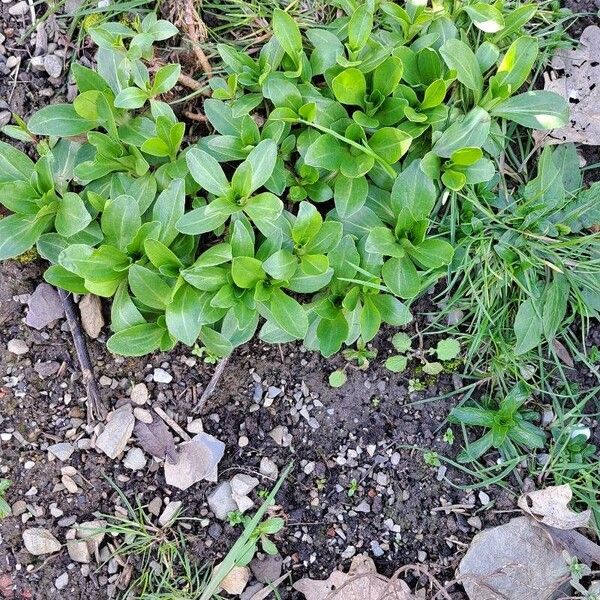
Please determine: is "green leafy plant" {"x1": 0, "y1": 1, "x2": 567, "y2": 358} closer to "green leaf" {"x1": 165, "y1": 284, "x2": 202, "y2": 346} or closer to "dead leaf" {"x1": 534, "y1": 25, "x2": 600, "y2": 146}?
"green leaf" {"x1": 165, "y1": 284, "x2": 202, "y2": 346}

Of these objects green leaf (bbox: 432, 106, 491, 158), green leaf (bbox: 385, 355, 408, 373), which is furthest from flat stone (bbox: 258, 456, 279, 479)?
green leaf (bbox: 432, 106, 491, 158)

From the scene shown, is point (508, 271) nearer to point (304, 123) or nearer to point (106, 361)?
point (304, 123)

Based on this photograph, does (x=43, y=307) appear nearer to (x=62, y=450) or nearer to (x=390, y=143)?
(x=62, y=450)

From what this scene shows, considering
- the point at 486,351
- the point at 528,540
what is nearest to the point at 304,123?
the point at 486,351

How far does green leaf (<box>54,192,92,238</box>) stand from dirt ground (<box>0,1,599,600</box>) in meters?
0.29

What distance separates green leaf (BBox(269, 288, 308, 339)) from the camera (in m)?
2.04

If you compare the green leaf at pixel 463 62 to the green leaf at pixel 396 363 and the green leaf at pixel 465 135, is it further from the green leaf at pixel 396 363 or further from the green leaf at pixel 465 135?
the green leaf at pixel 396 363

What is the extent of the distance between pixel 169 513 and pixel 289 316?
2.71ft

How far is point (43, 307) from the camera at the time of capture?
2.30m

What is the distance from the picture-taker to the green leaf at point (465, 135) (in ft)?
7.07

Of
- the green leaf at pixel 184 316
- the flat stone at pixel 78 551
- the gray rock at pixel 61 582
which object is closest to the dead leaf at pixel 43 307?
the green leaf at pixel 184 316

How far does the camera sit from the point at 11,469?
7.48 ft

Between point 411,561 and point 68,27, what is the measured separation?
220 cm

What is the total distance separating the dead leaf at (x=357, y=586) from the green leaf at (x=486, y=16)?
1.81 meters
